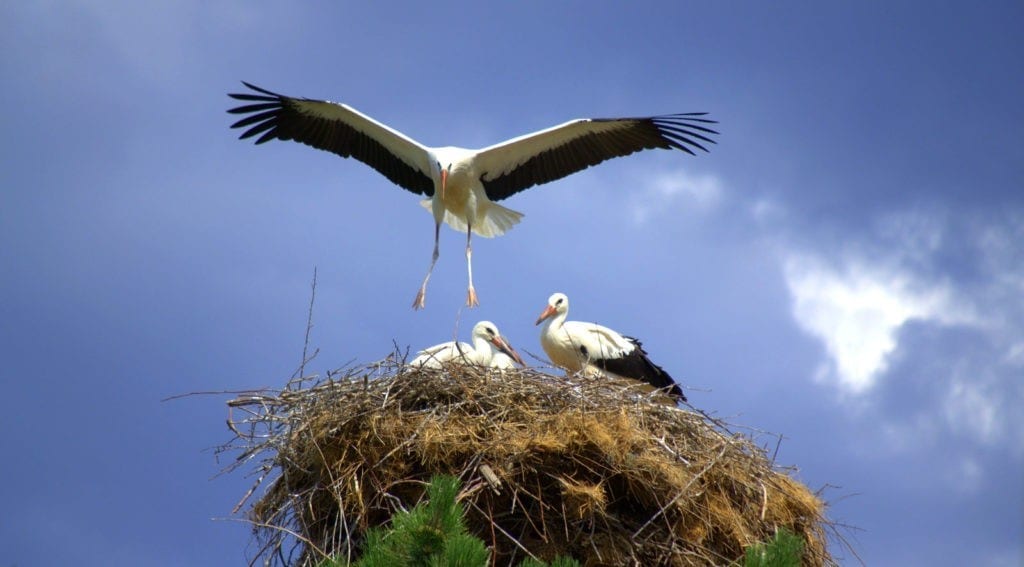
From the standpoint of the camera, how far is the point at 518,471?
647 centimetres

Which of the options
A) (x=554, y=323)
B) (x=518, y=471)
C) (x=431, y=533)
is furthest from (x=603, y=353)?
(x=431, y=533)

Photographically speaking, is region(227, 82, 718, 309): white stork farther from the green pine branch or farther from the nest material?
the green pine branch

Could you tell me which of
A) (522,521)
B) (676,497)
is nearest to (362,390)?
(522,521)

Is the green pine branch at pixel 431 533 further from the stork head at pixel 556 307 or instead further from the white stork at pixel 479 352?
the stork head at pixel 556 307

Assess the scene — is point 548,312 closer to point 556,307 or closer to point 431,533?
point 556,307

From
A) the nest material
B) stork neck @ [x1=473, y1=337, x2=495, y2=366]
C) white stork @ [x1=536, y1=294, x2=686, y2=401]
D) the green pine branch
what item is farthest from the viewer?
white stork @ [x1=536, y1=294, x2=686, y2=401]

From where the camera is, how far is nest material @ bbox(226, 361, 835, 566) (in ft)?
21.2

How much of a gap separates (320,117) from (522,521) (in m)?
5.01

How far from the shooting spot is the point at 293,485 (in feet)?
22.9

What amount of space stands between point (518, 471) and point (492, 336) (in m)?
2.74


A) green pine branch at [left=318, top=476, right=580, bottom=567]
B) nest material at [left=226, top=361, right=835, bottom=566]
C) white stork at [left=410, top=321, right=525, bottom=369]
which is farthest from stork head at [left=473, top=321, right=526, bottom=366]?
green pine branch at [left=318, top=476, right=580, bottom=567]

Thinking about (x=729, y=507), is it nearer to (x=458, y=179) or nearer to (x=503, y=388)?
(x=503, y=388)

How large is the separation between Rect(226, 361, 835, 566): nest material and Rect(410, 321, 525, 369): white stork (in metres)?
0.43

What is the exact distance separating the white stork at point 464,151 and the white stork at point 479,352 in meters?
1.10
